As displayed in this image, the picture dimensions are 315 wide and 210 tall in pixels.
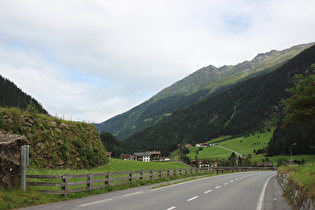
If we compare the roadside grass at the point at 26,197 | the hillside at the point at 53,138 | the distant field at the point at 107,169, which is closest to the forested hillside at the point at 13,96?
the distant field at the point at 107,169

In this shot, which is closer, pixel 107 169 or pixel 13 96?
pixel 107 169

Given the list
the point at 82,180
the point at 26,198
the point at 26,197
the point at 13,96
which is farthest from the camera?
the point at 13,96

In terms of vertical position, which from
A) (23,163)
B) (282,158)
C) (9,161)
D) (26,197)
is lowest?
(282,158)

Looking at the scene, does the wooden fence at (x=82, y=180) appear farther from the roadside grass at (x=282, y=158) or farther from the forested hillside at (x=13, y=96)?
the roadside grass at (x=282, y=158)

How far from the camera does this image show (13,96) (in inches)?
4815

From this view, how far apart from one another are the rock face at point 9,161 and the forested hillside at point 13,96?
109m

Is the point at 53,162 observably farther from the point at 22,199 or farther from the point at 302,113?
the point at 302,113

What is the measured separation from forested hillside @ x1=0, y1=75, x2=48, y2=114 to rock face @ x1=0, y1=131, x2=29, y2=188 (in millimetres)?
108733

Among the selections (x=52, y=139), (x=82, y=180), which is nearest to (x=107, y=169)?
(x=52, y=139)

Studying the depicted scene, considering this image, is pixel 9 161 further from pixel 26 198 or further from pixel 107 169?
pixel 107 169

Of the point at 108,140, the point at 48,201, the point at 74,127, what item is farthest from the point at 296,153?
the point at 48,201

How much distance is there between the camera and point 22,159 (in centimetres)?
1162

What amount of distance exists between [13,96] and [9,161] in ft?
425

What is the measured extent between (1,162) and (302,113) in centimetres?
1688
